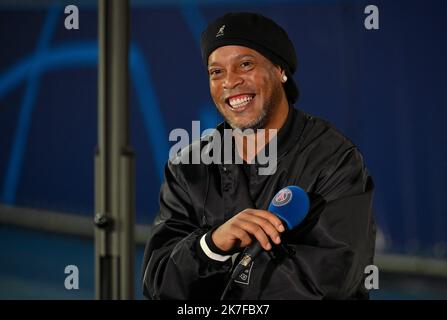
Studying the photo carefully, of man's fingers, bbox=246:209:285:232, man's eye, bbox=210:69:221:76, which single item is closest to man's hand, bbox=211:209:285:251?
man's fingers, bbox=246:209:285:232

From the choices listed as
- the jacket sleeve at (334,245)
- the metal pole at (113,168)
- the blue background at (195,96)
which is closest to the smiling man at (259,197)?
the jacket sleeve at (334,245)

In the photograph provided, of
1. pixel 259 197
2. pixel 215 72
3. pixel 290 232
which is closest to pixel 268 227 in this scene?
pixel 290 232

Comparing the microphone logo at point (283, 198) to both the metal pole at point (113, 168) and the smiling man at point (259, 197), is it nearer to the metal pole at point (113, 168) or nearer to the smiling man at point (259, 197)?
the smiling man at point (259, 197)

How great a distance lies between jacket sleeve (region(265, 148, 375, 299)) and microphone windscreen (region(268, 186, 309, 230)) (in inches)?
6.5

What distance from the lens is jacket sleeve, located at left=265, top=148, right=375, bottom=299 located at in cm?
116

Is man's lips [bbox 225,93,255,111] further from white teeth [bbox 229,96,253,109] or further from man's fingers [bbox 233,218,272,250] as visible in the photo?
man's fingers [bbox 233,218,272,250]

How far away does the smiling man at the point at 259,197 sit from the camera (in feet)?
3.86

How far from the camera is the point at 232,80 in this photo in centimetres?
134

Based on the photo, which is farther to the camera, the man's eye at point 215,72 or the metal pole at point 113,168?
the man's eye at point 215,72

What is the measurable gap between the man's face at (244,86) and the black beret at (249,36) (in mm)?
13

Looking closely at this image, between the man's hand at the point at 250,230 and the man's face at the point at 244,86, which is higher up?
the man's face at the point at 244,86

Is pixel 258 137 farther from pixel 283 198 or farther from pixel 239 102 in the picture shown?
pixel 283 198

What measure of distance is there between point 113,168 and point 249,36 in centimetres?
57
